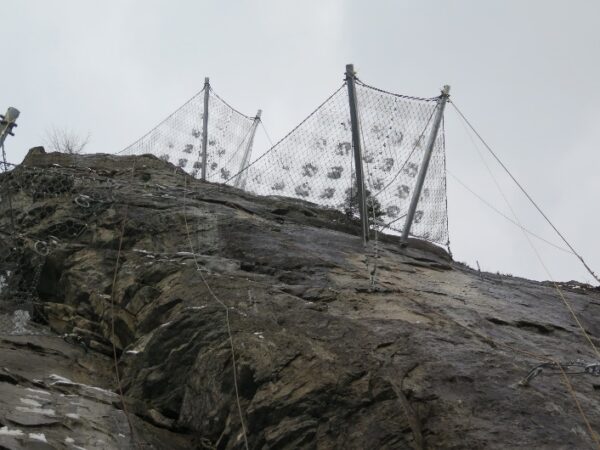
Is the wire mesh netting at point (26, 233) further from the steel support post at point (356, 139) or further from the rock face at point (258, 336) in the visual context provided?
the steel support post at point (356, 139)

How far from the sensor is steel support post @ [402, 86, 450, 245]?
9.31m

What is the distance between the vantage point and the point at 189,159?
41.1 ft

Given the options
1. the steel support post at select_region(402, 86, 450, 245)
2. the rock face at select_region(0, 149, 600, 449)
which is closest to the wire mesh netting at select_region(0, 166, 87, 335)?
the rock face at select_region(0, 149, 600, 449)

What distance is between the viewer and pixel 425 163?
9367mm

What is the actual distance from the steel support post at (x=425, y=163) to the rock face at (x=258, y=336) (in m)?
0.48

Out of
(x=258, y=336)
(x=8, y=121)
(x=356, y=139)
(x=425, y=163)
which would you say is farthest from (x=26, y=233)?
(x=425, y=163)

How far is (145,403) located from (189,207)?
11.6ft

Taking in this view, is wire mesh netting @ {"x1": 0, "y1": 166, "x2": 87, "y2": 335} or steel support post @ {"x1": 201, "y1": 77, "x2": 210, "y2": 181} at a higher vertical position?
steel support post @ {"x1": 201, "y1": 77, "x2": 210, "y2": 181}

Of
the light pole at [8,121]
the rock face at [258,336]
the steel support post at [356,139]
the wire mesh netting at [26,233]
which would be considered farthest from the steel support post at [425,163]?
the light pole at [8,121]

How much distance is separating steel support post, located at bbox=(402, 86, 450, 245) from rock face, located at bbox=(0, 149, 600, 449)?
1.57ft

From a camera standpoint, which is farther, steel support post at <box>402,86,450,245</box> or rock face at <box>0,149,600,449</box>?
steel support post at <box>402,86,450,245</box>

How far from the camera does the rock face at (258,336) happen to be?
5223 millimetres

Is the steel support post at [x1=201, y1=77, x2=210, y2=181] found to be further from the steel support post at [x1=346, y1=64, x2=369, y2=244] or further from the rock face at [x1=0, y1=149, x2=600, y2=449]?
the steel support post at [x1=346, y1=64, x2=369, y2=244]

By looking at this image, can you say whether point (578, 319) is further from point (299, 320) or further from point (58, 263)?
point (58, 263)
